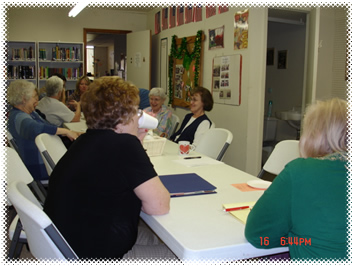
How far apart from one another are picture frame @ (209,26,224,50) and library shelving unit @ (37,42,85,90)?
3494mm

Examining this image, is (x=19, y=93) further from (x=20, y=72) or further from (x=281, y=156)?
(x=20, y=72)

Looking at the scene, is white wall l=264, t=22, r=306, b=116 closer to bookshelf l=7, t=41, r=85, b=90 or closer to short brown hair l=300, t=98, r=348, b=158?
bookshelf l=7, t=41, r=85, b=90

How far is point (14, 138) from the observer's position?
10.1 ft

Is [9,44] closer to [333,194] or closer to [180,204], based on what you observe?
[180,204]

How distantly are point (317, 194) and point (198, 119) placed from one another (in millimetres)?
2414

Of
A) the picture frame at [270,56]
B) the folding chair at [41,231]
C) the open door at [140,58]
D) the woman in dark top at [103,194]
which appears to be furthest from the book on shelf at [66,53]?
the folding chair at [41,231]

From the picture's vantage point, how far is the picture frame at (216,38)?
4781 millimetres

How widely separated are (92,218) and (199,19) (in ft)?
14.9

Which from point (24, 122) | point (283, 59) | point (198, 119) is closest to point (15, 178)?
point (24, 122)

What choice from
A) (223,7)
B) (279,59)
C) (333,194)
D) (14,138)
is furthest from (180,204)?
(279,59)

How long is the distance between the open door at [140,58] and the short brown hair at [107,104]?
5.49 m

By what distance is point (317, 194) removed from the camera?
1143mm

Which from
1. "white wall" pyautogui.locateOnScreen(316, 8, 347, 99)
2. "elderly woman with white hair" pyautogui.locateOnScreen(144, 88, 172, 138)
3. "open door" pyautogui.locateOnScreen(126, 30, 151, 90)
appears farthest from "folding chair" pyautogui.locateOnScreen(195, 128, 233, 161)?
"open door" pyautogui.locateOnScreen(126, 30, 151, 90)

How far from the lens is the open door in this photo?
7.02 meters
